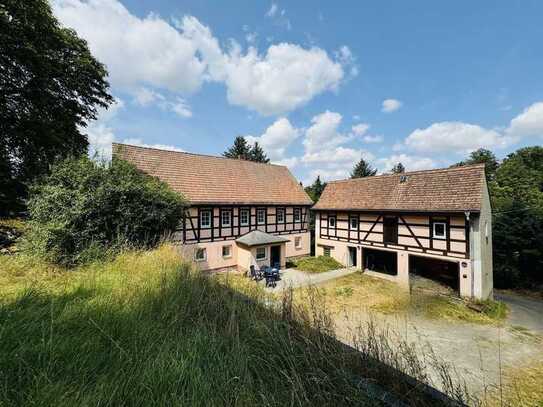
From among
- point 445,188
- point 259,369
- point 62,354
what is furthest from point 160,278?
point 445,188

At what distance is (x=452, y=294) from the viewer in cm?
1286

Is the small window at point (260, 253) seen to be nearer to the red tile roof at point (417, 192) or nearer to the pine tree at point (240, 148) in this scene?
the red tile roof at point (417, 192)

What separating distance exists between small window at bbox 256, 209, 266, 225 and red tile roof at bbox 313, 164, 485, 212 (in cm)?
462

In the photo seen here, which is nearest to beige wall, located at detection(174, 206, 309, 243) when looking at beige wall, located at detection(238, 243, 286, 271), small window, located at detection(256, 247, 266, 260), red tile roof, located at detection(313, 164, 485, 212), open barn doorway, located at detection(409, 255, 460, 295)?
beige wall, located at detection(238, 243, 286, 271)

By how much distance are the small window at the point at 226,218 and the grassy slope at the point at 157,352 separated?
1234 cm

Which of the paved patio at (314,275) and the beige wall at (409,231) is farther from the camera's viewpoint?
the paved patio at (314,275)

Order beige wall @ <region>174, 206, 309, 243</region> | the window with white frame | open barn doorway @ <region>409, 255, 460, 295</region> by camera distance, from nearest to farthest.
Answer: open barn doorway @ <region>409, 255, 460, 295</region>, beige wall @ <region>174, 206, 309, 243</region>, the window with white frame

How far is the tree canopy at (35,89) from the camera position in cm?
905

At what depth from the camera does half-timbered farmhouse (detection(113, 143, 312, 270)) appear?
572 inches

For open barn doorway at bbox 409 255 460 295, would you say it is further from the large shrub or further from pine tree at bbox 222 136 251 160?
pine tree at bbox 222 136 251 160

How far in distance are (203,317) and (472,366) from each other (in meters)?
8.64

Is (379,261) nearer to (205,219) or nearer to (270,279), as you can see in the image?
(270,279)

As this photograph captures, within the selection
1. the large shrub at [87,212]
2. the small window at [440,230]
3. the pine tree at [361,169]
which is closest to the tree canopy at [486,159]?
the pine tree at [361,169]

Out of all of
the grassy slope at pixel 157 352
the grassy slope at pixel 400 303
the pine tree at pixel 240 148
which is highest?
the pine tree at pixel 240 148
